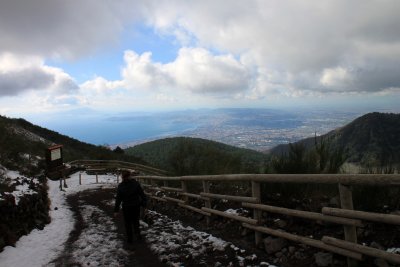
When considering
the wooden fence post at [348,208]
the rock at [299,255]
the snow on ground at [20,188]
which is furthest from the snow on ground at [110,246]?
the wooden fence post at [348,208]

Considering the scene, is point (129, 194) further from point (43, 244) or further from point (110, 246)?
point (43, 244)

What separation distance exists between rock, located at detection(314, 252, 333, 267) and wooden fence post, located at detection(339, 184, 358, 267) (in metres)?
0.44

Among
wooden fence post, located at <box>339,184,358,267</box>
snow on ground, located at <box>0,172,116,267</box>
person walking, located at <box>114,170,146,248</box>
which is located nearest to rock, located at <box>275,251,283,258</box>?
wooden fence post, located at <box>339,184,358,267</box>

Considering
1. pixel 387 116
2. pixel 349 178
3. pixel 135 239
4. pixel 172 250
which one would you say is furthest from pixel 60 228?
pixel 387 116

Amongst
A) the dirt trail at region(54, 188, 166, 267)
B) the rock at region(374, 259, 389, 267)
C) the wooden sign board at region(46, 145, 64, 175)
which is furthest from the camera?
the wooden sign board at region(46, 145, 64, 175)

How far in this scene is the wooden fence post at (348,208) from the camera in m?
5.14

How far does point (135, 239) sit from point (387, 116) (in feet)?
148

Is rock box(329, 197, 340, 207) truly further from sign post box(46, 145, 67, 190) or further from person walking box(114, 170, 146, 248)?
sign post box(46, 145, 67, 190)

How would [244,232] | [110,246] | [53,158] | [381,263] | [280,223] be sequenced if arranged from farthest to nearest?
[53,158]
[110,246]
[244,232]
[280,223]
[381,263]

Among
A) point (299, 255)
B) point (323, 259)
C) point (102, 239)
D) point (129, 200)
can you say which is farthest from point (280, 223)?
point (102, 239)

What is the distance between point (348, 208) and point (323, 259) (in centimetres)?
92

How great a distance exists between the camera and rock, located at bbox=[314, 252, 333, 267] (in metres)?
5.58

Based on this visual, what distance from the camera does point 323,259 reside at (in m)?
5.62

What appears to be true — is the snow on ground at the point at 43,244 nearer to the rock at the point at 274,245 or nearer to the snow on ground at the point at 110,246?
the snow on ground at the point at 110,246
